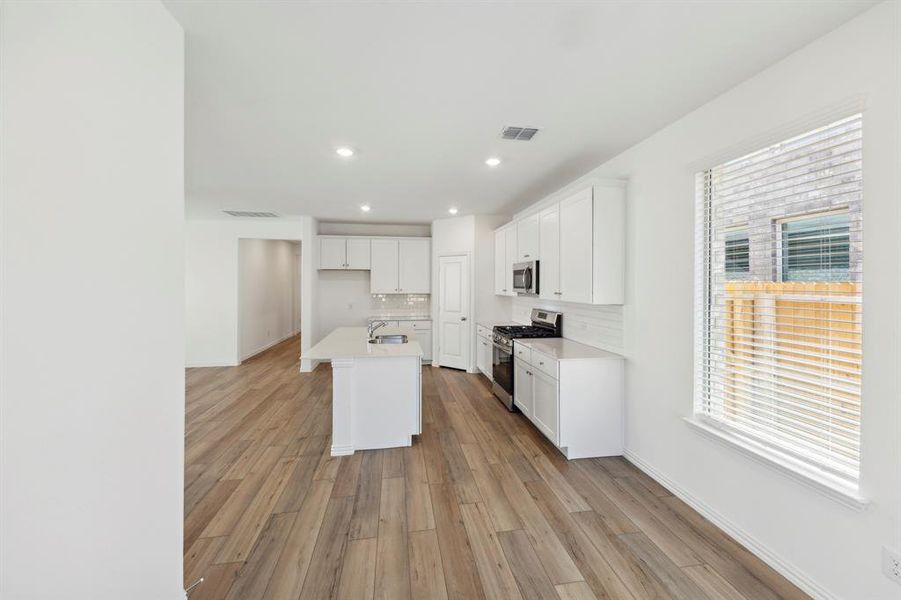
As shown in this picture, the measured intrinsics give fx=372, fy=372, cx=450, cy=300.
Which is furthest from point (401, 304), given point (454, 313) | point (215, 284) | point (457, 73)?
point (457, 73)

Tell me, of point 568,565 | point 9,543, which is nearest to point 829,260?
point 568,565

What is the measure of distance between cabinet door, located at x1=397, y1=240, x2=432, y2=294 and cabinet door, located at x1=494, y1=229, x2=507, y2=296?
154 cm

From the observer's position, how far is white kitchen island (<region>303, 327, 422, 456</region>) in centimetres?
320

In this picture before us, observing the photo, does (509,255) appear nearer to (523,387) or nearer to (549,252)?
(549,252)

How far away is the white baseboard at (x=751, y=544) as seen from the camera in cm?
173

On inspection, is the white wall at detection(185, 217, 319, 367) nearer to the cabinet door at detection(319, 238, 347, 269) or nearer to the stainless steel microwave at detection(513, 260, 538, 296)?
the cabinet door at detection(319, 238, 347, 269)

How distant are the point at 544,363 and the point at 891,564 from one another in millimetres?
2161

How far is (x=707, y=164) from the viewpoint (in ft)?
7.54

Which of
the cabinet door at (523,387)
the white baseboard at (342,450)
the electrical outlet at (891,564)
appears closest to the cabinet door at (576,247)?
the cabinet door at (523,387)

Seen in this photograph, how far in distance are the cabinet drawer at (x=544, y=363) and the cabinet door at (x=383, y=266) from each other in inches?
147

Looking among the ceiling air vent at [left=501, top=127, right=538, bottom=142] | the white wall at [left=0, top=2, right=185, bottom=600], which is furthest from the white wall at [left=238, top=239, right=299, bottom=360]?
the white wall at [left=0, top=2, right=185, bottom=600]

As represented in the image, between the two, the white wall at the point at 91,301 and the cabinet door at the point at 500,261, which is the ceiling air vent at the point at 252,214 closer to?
the cabinet door at the point at 500,261

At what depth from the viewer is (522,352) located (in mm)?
3932

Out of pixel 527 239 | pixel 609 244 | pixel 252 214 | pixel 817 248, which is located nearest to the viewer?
pixel 817 248
